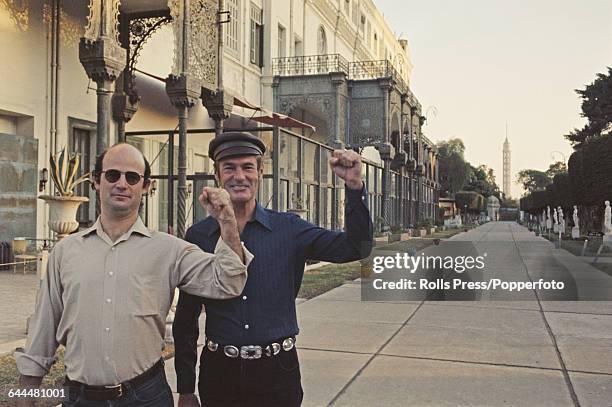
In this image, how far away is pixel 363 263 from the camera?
13695 mm

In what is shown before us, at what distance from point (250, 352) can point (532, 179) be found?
169 meters

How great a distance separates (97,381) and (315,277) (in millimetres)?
11365

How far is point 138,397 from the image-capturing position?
85.4 inches

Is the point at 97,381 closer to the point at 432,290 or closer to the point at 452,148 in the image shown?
the point at 432,290

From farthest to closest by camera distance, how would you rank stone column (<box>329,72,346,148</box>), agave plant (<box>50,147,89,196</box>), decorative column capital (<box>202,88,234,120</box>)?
1. stone column (<box>329,72,346,148</box>)
2. decorative column capital (<box>202,88,234,120</box>)
3. agave plant (<box>50,147,89,196</box>)

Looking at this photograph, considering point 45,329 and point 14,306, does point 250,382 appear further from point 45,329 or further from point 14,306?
point 14,306

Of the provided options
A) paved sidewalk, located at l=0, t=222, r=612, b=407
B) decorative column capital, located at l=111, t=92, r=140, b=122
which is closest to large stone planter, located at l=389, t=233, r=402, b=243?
decorative column capital, located at l=111, t=92, r=140, b=122

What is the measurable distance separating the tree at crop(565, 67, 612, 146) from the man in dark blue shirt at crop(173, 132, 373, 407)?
5012 cm

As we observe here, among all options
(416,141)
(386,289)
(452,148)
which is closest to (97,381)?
(386,289)

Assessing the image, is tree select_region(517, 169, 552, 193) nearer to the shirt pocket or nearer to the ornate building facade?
the ornate building facade

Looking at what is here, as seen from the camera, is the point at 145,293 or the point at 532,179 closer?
the point at 145,293

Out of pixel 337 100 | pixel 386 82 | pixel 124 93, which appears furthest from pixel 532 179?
pixel 124 93

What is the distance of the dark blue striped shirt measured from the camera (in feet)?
8.23

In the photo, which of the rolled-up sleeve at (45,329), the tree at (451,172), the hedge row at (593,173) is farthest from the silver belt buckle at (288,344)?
the tree at (451,172)
